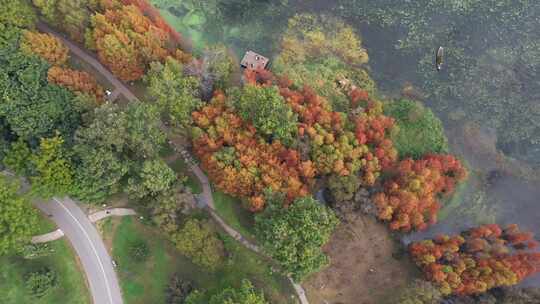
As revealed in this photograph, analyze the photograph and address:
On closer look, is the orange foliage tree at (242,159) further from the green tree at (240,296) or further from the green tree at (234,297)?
the green tree at (234,297)

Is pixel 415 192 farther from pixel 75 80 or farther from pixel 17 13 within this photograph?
pixel 17 13

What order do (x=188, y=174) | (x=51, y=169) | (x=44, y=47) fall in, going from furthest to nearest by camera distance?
(x=188, y=174) → (x=44, y=47) → (x=51, y=169)

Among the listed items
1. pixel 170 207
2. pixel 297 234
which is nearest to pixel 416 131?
pixel 297 234

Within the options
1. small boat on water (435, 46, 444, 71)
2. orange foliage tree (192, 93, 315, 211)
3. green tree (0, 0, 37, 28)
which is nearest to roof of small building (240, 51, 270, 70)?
orange foliage tree (192, 93, 315, 211)

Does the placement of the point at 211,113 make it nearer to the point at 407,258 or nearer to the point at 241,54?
the point at 241,54

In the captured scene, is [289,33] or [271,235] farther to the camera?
[289,33]

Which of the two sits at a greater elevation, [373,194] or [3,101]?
[373,194]

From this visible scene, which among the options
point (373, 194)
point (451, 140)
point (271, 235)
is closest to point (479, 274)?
point (373, 194)
